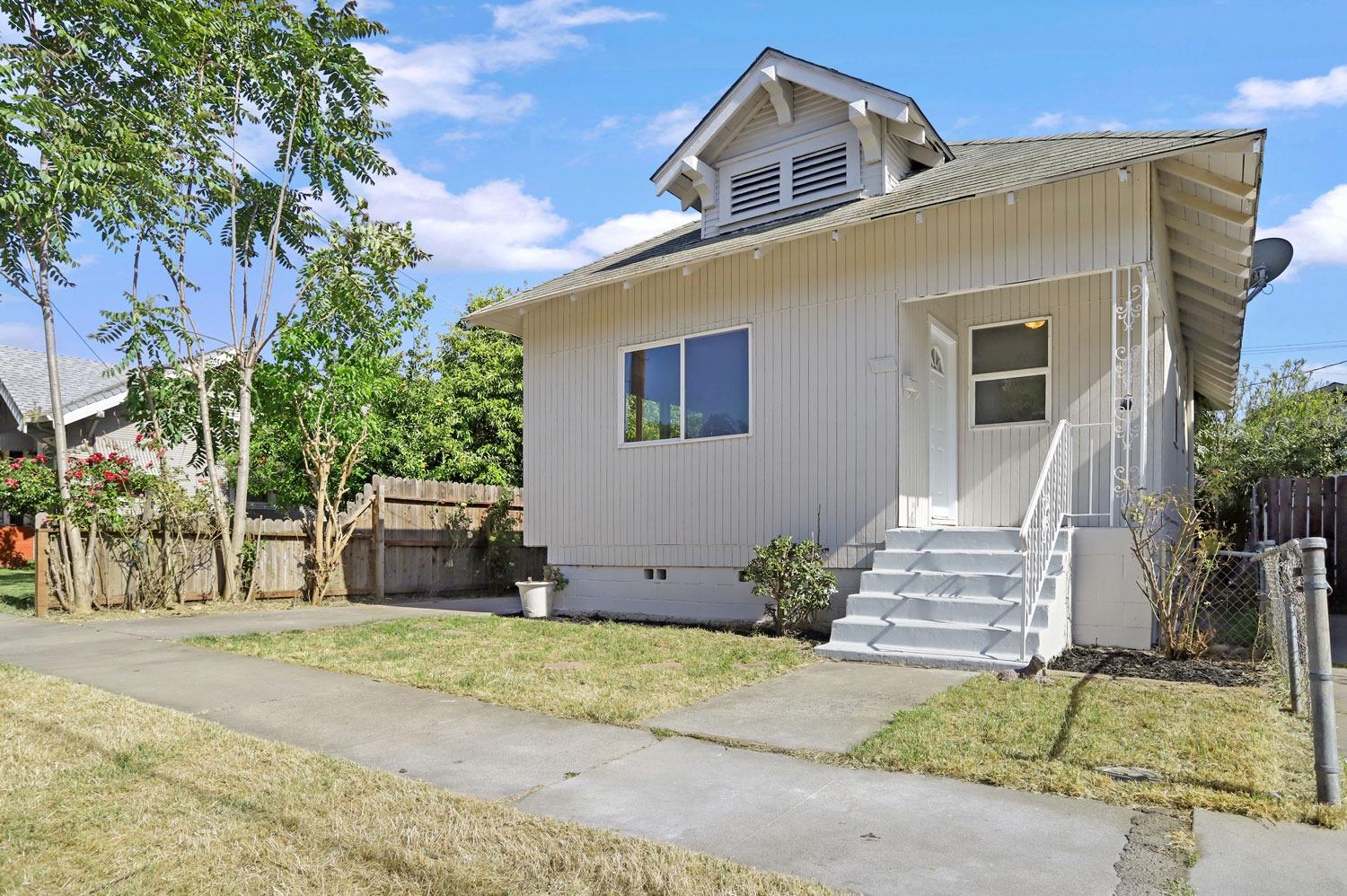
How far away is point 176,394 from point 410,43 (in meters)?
5.92

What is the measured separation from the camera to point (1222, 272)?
8969 mm

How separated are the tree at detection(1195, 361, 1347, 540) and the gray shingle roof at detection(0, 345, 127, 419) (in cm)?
1980

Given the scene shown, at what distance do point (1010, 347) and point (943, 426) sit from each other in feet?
3.51

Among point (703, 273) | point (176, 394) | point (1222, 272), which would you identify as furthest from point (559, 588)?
point (1222, 272)

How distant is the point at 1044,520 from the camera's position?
7090 millimetres

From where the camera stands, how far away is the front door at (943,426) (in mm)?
8742

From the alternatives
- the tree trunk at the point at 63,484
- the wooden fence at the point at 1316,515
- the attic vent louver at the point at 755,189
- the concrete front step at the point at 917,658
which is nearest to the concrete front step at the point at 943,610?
the concrete front step at the point at 917,658

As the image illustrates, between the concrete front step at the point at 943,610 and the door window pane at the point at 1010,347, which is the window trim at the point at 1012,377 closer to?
the door window pane at the point at 1010,347

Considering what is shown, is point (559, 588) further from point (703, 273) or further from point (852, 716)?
point (852, 716)

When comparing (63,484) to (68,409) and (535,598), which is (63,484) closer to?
(535,598)

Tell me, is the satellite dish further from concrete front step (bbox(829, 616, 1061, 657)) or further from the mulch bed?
concrete front step (bbox(829, 616, 1061, 657))

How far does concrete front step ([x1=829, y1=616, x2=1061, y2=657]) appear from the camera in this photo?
648cm

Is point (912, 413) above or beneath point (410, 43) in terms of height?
beneath

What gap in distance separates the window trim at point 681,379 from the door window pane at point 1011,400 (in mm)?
2369
